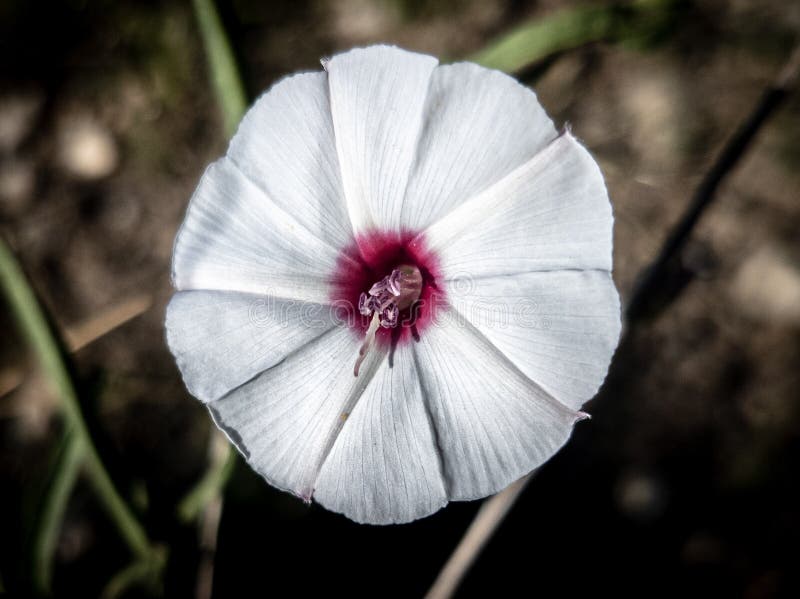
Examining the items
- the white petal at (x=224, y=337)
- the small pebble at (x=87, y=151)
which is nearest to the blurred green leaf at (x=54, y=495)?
the white petal at (x=224, y=337)

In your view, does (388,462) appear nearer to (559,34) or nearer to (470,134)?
(470,134)

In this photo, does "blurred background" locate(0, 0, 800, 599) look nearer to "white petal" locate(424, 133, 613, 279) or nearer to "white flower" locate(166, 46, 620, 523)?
"white flower" locate(166, 46, 620, 523)

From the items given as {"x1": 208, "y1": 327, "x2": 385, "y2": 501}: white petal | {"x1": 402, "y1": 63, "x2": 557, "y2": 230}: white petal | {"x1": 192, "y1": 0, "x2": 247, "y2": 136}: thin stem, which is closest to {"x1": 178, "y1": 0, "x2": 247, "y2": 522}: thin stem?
{"x1": 192, "y1": 0, "x2": 247, "y2": 136}: thin stem

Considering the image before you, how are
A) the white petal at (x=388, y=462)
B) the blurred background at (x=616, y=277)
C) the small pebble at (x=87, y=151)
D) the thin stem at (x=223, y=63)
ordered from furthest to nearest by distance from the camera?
the small pebble at (x=87, y=151) < the blurred background at (x=616, y=277) < the thin stem at (x=223, y=63) < the white petal at (x=388, y=462)

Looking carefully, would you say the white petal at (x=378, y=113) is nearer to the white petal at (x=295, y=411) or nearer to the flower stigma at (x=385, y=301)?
the flower stigma at (x=385, y=301)

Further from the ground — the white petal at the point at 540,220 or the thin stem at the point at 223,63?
the thin stem at the point at 223,63

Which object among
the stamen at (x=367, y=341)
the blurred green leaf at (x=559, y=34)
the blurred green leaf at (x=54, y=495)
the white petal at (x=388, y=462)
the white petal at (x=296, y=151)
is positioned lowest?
the blurred green leaf at (x=54, y=495)

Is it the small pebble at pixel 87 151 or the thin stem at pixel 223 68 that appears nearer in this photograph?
the thin stem at pixel 223 68

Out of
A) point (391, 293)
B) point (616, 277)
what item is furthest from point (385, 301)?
point (616, 277)
